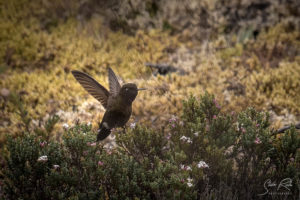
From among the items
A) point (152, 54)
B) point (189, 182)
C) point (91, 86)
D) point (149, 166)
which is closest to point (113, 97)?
point (91, 86)

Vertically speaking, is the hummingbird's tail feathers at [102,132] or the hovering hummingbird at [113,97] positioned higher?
the hovering hummingbird at [113,97]

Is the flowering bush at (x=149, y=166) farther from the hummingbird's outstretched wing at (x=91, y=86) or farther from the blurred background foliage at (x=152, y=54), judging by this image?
the blurred background foliage at (x=152, y=54)

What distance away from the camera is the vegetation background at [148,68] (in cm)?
281

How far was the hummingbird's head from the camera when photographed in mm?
2686

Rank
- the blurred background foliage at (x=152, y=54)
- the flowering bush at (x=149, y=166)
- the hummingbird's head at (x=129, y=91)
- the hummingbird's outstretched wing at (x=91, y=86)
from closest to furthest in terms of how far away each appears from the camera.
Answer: the flowering bush at (x=149, y=166)
the hummingbird's head at (x=129, y=91)
the hummingbird's outstretched wing at (x=91, y=86)
the blurred background foliage at (x=152, y=54)

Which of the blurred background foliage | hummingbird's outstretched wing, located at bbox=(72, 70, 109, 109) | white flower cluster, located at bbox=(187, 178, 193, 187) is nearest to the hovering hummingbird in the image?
hummingbird's outstretched wing, located at bbox=(72, 70, 109, 109)

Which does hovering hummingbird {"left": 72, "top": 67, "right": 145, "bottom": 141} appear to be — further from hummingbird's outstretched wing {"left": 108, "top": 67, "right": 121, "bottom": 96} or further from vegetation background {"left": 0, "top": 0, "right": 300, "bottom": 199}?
vegetation background {"left": 0, "top": 0, "right": 300, "bottom": 199}

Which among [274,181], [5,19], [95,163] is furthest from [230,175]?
[5,19]

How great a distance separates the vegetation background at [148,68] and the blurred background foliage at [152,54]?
0.09 ft

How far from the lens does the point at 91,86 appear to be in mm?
3066

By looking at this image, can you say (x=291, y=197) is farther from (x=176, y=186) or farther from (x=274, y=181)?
(x=176, y=186)

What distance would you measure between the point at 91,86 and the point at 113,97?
318 millimetres
